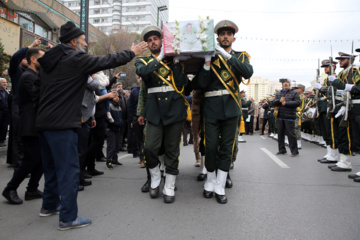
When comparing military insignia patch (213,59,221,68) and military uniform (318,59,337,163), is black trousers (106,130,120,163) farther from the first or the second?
military uniform (318,59,337,163)

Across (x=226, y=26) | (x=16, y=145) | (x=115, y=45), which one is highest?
(x=115, y=45)

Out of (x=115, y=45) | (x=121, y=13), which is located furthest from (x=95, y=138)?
(x=121, y=13)

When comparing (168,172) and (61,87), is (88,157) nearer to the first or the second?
(168,172)

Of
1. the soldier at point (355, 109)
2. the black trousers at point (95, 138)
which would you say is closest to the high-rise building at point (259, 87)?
the soldier at point (355, 109)

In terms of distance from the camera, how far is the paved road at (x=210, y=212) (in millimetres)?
2952

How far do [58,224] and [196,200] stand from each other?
1.74 m

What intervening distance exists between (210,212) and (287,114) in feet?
18.8

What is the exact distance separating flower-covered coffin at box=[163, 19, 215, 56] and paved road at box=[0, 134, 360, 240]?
1941mm

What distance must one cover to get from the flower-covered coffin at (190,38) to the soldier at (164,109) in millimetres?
288

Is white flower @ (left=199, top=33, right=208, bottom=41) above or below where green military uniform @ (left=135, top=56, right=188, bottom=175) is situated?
above

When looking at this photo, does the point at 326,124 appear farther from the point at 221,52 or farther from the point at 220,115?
the point at 221,52

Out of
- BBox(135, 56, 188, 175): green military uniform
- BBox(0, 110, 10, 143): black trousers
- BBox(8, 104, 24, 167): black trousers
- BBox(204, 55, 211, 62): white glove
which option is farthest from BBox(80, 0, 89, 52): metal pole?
BBox(204, 55, 211, 62): white glove

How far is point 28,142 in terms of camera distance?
12.8 ft

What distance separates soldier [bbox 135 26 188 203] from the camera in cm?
401
